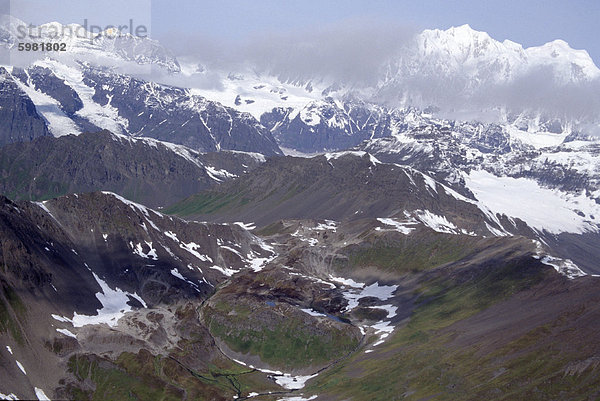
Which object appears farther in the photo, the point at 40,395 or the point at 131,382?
the point at 131,382

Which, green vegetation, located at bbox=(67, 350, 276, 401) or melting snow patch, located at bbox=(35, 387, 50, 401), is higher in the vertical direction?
melting snow patch, located at bbox=(35, 387, 50, 401)

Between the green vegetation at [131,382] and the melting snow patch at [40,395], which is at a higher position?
the melting snow patch at [40,395]

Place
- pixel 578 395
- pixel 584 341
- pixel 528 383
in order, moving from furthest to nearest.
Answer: pixel 584 341 < pixel 528 383 < pixel 578 395

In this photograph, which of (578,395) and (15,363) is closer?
(578,395)

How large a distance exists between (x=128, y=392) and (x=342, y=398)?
183 ft

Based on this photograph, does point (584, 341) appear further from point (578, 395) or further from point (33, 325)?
point (33, 325)

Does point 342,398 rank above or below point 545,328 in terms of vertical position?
below

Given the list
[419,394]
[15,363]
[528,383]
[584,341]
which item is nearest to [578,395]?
[528,383]

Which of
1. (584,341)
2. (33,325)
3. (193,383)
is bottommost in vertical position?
(193,383)

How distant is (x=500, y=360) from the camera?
Result: 188 metres

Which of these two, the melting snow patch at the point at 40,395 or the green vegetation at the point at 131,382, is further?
the green vegetation at the point at 131,382

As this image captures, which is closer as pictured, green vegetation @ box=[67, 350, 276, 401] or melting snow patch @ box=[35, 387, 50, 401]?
melting snow patch @ box=[35, 387, 50, 401]

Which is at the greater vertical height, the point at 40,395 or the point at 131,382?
the point at 40,395

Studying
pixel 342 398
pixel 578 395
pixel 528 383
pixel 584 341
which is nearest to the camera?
pixel 578 395
